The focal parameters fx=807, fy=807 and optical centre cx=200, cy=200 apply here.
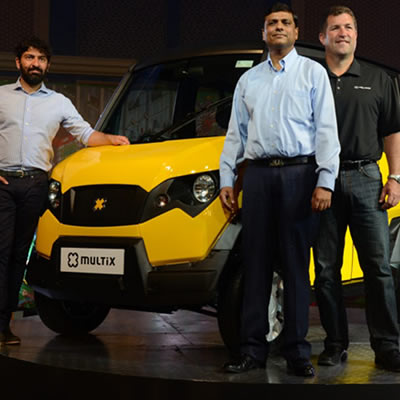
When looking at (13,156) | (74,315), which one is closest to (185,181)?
(13,156)

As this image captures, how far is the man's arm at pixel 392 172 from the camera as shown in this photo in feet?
12.2

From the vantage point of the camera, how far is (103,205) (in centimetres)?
390

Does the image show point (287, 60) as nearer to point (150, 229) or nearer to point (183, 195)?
point (183, 195)

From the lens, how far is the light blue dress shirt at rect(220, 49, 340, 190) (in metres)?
3.48

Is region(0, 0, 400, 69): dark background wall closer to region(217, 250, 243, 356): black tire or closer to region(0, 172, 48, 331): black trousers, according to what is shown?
region(0, 172, 48, 331): black trousers

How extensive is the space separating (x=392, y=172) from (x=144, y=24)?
721 centimetres

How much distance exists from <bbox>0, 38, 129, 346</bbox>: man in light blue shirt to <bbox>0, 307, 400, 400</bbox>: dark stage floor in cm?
39

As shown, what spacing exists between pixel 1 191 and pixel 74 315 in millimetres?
902

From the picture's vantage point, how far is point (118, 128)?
465 centimetres

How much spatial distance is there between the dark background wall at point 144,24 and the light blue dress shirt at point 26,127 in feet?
19.3

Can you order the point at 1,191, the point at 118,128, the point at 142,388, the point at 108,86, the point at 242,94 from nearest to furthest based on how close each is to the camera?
1. the point at 142,388
2. the point at 242,94
3. the point at 1,191
4. the point at 118,128
5. the point at 108,86

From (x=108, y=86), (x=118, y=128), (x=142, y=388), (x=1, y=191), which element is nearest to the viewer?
(x=142, y=388)

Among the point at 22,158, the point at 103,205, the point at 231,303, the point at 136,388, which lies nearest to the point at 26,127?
the point at 22,158

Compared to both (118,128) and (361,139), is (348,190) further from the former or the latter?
(118,128)
